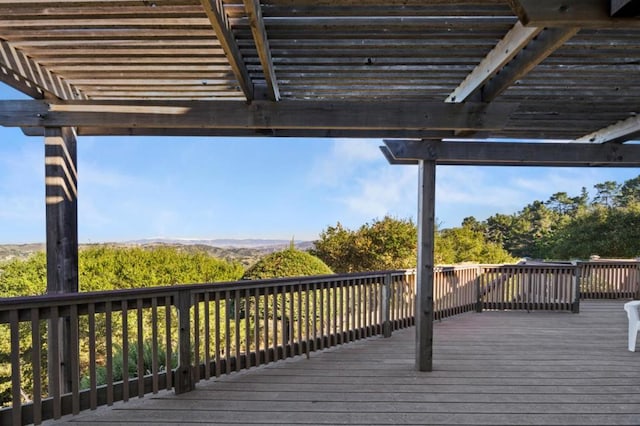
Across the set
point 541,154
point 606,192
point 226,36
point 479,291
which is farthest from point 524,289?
point 606,192

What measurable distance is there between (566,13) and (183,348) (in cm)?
320

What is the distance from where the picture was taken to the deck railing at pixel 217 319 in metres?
2.56

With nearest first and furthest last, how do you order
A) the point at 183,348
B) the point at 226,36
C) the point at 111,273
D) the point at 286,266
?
the point at 226,36 < the point at 183,348 < the point at 286,266 < the point at 111,273

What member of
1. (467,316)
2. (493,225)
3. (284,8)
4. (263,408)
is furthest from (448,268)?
(493,225)

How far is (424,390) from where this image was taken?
3160 millimetres

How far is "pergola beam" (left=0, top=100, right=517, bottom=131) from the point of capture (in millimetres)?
3121

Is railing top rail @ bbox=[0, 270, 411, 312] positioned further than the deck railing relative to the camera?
No

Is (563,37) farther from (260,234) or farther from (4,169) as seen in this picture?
(260,234)

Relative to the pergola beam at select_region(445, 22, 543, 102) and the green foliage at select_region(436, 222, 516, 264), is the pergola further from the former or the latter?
the green foliage at select_region(436, 222, 516, 264)

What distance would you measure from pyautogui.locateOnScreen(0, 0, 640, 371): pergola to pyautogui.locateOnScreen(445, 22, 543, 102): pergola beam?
12 mm

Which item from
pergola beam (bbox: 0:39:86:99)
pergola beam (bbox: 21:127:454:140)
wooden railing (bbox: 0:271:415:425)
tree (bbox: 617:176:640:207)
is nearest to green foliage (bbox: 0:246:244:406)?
wooden railing (bbox: 0:271:415:425)

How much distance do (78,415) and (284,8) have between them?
117 inches

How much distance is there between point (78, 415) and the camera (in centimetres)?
267

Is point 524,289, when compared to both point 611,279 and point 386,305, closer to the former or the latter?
point 611,279
